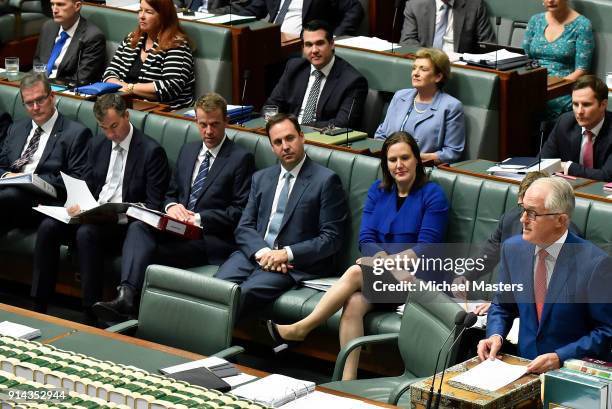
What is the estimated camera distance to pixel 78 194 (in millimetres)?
6020

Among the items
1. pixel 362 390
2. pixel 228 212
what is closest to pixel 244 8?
pixel 228 212

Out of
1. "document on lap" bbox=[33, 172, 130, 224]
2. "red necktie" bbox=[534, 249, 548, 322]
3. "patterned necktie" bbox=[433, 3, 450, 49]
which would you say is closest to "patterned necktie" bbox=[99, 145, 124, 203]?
"document on lap" bbox=[33, 172, 130, 224]

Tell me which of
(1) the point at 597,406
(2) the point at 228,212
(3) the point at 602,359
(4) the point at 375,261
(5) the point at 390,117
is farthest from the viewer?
(5) the point at 390,117

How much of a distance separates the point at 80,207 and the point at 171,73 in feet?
4.65

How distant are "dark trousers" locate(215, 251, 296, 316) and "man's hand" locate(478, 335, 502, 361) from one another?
1480 mm

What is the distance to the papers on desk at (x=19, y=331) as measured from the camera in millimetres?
4121

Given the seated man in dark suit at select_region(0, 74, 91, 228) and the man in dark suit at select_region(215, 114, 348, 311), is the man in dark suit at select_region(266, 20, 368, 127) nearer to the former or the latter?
the man in dark suit at select_region(215, 114, 348, 311)

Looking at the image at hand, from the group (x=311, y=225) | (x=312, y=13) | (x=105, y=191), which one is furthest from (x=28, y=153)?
(x=312, y=13)

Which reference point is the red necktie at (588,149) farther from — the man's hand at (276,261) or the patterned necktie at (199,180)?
the patterned necktie at (199,180)

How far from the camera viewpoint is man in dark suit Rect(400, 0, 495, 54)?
756cm

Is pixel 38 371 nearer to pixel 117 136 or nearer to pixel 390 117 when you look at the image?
pixel 117 136

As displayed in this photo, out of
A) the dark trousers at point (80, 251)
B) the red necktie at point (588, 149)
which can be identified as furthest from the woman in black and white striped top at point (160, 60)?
the red necktie at point (588, 149)

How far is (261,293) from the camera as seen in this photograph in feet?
17.8

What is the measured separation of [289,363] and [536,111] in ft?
6.70
